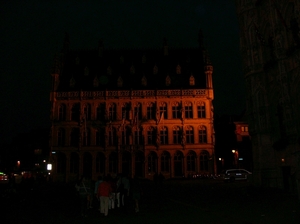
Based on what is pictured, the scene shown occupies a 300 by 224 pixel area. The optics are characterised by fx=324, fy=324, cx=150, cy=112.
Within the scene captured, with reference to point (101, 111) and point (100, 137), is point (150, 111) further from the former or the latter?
point (100, 137)

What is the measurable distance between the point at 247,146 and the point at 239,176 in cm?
1879

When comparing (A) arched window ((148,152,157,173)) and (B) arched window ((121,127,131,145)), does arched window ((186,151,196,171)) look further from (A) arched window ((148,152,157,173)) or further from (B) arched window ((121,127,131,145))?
(B) arched window ((121,127,131,145))

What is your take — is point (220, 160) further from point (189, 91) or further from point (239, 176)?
point (239, 176)

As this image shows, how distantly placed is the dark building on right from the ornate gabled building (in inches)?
964

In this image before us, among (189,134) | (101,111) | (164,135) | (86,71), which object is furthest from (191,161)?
(86,71)

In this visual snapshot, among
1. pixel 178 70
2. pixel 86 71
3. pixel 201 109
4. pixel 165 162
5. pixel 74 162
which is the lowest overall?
pixel 165 162

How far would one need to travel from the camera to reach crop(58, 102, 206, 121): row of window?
52.8m

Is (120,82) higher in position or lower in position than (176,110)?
higher

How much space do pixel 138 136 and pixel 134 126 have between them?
2.25m

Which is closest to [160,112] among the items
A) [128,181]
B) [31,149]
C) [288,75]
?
[288,75]

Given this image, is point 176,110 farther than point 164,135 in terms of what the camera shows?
Yes

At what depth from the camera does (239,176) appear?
129ft

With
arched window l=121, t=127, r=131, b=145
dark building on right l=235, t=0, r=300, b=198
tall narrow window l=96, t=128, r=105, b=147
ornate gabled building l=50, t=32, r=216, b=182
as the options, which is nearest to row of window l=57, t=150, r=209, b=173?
ornate gabled building l=50, t=32, r=216, b=182

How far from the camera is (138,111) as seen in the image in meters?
53.2
